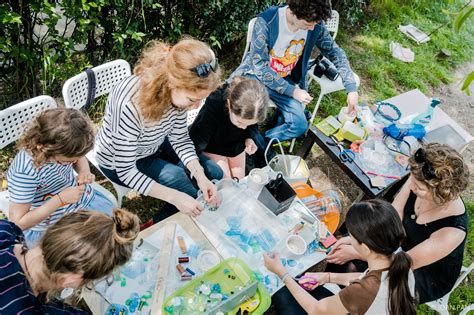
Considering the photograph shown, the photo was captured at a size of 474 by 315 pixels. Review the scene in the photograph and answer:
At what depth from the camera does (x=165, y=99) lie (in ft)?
7.20

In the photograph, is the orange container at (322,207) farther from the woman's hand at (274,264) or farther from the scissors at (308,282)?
the woman's hand at (274,264)

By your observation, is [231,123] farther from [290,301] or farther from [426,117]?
[426,117]

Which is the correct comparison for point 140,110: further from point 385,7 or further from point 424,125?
point 385,7

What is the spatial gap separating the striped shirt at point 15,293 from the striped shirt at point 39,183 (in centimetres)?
46

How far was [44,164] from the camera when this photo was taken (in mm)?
2002

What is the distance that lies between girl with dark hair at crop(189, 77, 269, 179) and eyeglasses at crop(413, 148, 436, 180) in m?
1.03

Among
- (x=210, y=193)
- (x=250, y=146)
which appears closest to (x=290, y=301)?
(x=210, y=193)

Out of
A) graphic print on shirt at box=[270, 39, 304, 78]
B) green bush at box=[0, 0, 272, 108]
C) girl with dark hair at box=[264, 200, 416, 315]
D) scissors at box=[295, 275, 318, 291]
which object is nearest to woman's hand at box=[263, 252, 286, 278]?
girl with dark hair at box=[264, 200, 416, 315]

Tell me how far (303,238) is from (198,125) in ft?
3.88

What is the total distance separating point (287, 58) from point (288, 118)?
56 centimetres

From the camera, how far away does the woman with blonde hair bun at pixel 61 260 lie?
145 cm

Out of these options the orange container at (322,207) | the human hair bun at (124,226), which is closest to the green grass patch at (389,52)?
the orange container at (322,207)

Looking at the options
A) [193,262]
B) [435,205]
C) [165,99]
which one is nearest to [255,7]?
[165,99]

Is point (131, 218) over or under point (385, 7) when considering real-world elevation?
over
